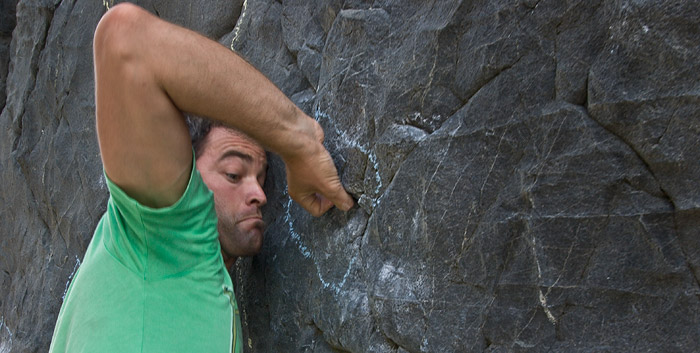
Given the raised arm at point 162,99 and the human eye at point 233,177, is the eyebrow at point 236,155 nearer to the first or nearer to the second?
the human eye at point 233,177

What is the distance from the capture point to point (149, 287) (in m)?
1.57

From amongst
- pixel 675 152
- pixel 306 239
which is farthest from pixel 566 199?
pixel 306 239

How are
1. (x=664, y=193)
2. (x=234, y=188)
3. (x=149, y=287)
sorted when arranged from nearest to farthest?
(x=664, y=193) → (x=149, y=287) → (x=234, y=188)

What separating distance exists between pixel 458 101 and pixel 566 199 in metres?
0.35

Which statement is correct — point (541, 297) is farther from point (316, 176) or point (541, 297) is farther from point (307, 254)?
point (307, 254)

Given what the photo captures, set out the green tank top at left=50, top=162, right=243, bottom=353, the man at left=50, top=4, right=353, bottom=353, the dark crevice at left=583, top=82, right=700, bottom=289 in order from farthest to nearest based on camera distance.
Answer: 1. the green tank top at left=50, top=162, right=243, bottom=353
2. the man at left=50, top=4, right=353, bottom=353
3. the dark crevice at left=583, top=82, right=700, bottom=289

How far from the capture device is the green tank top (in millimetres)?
1532

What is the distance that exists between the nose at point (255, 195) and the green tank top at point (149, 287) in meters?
0.23

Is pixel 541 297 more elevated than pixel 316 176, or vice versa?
pixel 541 297

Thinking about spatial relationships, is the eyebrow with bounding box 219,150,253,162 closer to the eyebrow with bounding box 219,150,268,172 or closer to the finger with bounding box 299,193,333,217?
the eyebrow with bounding box 219,150,268,172

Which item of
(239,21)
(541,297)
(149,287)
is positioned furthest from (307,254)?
(239,21)

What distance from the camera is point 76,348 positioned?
1562 mm

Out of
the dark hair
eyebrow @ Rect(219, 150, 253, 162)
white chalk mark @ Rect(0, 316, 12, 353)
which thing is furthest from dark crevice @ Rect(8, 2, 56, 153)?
eyebrow @ Rect(219, 150, 253, 162)

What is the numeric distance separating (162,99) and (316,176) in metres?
0.46
